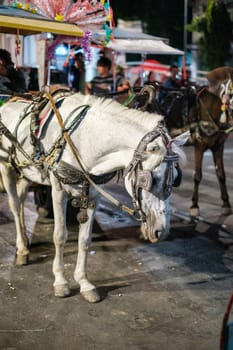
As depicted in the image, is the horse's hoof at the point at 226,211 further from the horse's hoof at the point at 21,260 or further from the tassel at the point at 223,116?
the horse's hoof at the point at 21,260

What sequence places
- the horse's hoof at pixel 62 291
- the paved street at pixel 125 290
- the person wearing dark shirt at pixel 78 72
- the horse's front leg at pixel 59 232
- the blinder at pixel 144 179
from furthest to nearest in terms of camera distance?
the person wearing dark shirt at pixel 78 72
the horse's hoof at pixel 62 291
the horse's front leg at pixel 59 232
the paved street at pixel 125 290
the blinder at pixel 144 179

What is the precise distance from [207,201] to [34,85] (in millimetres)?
3647

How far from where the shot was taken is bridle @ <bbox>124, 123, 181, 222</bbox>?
160 inches

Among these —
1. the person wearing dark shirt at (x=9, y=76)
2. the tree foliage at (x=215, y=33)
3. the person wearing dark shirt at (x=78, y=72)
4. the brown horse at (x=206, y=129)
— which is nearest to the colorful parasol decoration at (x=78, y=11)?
the person wearing dark shirt at (x=9, y=76)

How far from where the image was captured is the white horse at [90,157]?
415cm

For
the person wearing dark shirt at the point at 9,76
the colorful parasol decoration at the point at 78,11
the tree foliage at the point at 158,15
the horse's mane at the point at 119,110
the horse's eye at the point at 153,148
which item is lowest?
the horse's eye at the point at 153,148

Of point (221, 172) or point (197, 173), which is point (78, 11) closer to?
point (197, 173)

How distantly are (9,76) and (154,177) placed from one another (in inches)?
165

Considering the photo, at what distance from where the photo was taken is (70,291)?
17.0ft

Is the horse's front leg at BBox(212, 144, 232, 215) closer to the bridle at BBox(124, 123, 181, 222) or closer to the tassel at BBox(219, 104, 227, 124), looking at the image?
the tassel at BBox(219, 104, 227, 124)

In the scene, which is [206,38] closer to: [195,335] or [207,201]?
[207,201]

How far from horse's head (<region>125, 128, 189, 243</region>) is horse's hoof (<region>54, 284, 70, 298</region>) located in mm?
1271

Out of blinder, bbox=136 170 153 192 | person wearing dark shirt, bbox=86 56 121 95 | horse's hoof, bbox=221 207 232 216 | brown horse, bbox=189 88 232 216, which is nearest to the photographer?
blinder, bbox=136 170 153 192

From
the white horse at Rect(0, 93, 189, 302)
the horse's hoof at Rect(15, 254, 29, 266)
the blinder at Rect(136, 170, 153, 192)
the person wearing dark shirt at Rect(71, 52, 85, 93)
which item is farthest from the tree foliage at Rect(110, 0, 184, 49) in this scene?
the blinder at Rect(136, 170, 153, 192)
